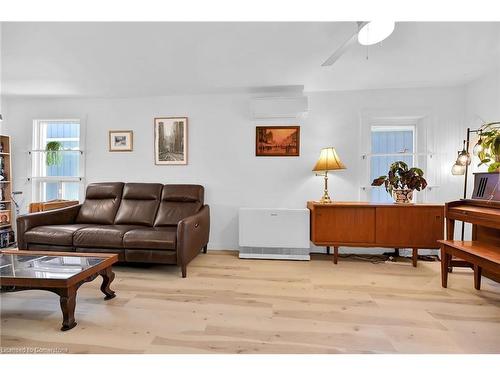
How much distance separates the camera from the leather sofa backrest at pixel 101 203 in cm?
325

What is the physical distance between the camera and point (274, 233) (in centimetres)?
312

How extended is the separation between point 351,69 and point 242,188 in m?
1.99

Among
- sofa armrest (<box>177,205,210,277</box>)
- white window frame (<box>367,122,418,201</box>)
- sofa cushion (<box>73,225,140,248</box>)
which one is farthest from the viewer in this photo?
white window frame (<box>367,122,418,201</box>)

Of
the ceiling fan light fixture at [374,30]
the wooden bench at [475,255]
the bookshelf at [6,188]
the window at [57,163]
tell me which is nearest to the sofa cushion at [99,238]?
the window at [57,163]

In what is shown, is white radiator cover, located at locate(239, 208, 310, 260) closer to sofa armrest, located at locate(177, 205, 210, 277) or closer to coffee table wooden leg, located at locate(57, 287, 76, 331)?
sofa armrest, located at locate(177, 205, 210, 277)

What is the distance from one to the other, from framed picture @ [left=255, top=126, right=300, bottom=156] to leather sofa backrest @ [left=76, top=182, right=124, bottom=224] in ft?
6.64

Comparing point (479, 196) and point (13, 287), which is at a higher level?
point (479, 196)

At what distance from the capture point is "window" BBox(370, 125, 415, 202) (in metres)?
3.47

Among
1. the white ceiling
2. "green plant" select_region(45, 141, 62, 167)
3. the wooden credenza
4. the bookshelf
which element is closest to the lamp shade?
the wooden credenza
